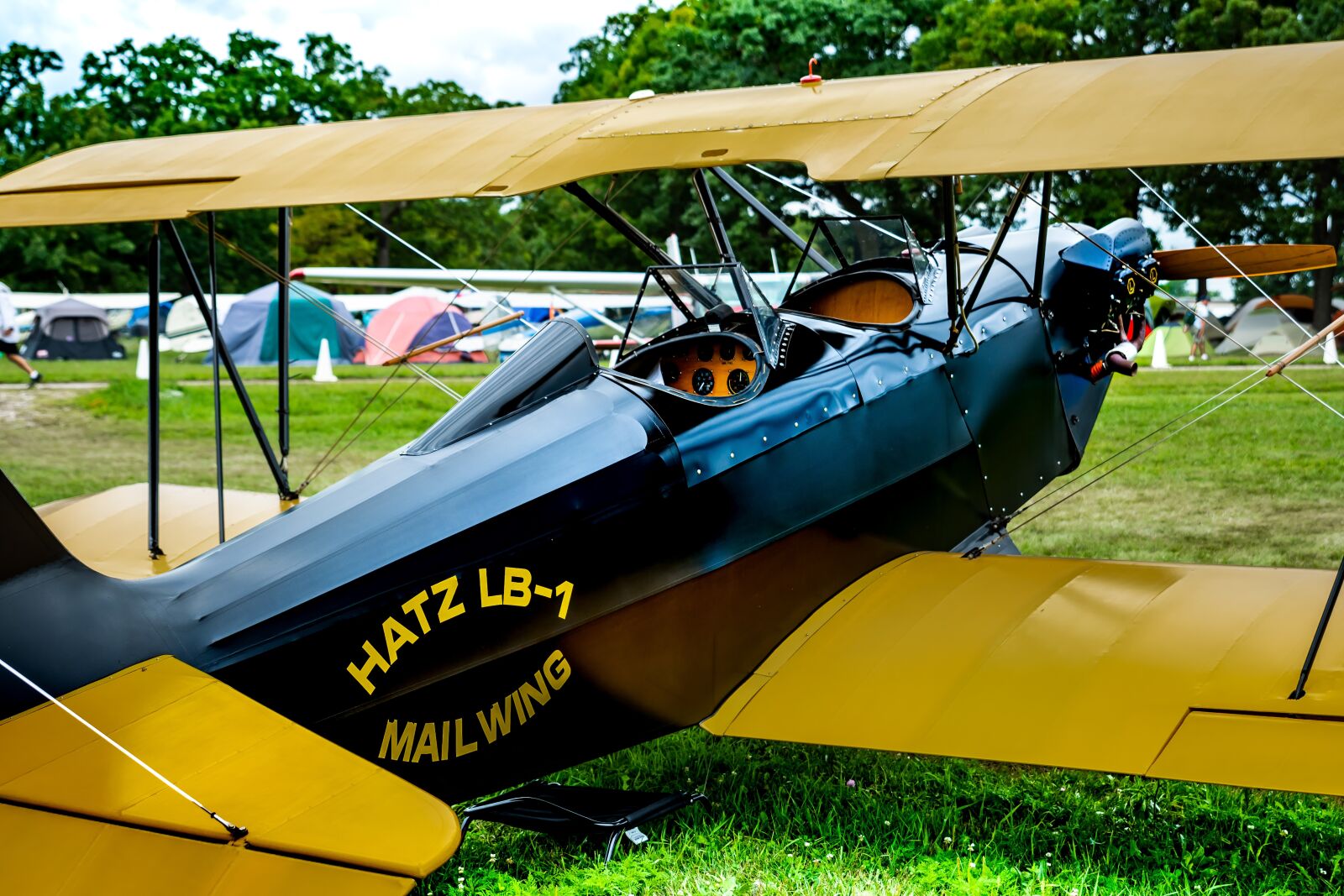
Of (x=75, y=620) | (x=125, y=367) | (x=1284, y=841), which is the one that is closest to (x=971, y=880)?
(x=1284, y=841)

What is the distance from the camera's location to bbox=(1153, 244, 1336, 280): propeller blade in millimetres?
6234

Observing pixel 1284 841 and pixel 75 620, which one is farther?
pixel 1284 841

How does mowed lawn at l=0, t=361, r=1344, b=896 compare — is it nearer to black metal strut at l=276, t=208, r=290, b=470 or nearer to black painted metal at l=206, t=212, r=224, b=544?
black painted metal at l=206, t=212, r=224, b=544

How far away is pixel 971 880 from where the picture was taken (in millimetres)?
3621

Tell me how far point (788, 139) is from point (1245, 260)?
3.59 meters

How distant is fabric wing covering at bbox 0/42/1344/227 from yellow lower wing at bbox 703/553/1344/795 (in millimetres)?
1390

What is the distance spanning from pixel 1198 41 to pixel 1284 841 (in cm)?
2836

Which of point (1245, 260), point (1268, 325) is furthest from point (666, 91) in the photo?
point (1245, 260)

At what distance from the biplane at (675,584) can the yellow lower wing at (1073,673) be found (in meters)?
0.01

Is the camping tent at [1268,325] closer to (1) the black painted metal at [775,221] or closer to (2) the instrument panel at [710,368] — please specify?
(1) the black painted metal at [775,221]

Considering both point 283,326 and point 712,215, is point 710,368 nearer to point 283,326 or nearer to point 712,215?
point 712,215

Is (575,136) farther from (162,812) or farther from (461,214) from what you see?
(461,214)

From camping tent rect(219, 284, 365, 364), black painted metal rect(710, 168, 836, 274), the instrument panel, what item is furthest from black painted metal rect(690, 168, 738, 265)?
camping tent rect(219, 284, 365, 364)

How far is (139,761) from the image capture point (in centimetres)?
269
